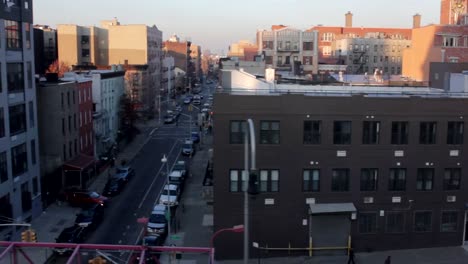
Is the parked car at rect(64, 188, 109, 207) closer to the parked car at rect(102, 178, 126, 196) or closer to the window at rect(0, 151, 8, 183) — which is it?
the parked car at rect(102, 178, 126, 196)

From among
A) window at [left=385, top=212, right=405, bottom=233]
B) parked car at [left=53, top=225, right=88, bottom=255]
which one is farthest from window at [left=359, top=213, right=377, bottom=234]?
parked car at [left=53, top=225, right=88, bottom=255]

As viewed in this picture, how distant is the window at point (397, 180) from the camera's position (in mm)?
30484

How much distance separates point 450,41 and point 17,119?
49.0 meters

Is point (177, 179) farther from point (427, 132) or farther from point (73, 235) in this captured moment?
point (427, 132)

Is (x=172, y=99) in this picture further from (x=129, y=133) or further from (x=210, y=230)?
(x=210, y=230)

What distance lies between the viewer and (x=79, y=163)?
44.0 m

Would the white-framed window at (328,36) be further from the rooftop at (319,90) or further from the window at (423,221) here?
the window at (423,221)

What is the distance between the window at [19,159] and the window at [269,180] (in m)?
17.6

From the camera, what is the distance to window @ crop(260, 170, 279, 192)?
29531mm

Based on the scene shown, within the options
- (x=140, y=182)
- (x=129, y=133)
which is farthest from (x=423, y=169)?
(x=129, y=133)

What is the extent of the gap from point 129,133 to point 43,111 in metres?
26.0

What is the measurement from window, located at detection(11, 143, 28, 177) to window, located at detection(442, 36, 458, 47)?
4803cm

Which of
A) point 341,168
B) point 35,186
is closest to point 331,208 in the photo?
point 341,168

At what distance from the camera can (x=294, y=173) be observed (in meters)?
29.7
